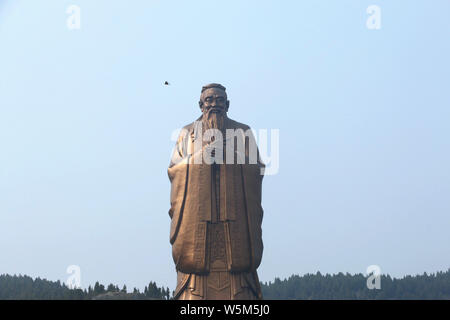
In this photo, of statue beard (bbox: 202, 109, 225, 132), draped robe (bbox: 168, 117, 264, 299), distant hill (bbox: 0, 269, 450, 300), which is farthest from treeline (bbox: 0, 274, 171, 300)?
statue beard (bbox: 202, 109, 225, 132)

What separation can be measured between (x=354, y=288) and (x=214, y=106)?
11787mm

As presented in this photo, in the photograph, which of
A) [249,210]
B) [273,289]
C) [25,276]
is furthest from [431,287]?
[25,276]

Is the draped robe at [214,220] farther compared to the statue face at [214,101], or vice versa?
the statue face at [214,101]

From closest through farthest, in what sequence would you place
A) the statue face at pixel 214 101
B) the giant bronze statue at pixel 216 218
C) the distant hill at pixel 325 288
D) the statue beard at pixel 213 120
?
the giant bronze statue at pixel 216 218, the statue beard at pixel 213 120, the statue face at pixel 214 101, the distant hill at pixel 325 288

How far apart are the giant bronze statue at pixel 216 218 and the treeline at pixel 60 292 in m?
2.79

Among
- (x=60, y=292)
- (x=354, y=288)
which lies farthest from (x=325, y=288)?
(x=60, y=292)

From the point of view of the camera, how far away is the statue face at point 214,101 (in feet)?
46.2

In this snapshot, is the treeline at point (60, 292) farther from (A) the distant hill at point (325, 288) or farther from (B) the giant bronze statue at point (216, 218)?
(B) the giant bronze statue at point (216, 218)

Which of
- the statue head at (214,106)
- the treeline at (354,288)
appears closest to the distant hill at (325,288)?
the treeline at (354,288)

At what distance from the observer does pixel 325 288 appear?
23000 millimetres
